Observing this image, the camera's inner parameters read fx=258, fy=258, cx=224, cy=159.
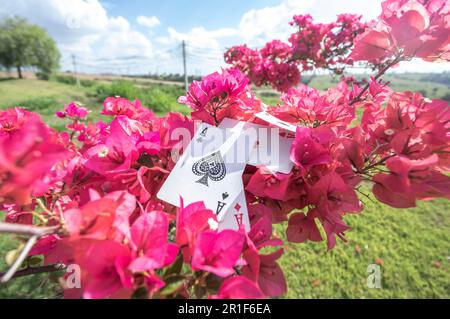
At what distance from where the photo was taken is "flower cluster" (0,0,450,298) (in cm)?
30

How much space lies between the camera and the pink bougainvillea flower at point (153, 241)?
0.30m

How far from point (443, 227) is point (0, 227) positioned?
2948 millimetres

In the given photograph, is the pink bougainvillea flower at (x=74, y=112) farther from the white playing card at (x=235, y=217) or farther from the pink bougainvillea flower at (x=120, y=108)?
the white playing card at (x=235, y=217)

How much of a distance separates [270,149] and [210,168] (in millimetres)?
115

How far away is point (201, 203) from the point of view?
0.37 metres

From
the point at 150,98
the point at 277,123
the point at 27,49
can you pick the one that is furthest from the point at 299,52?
the point at 27,49

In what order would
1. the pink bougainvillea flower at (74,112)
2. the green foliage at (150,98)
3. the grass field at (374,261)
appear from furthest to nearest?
the green foliage at (150,98) → the grass field at (374,261) → the pink bougainvillea flower at (74,112)

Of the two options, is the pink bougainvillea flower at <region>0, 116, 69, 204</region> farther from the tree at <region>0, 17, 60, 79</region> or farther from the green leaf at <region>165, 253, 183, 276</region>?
the tree at <region>0, 17, 60, 79</region>

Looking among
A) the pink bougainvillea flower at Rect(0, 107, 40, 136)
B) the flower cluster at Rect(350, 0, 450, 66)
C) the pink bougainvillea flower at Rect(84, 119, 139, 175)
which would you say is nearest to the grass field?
the pink bougainvillea flower at Rect(0, 107, 40, 136)

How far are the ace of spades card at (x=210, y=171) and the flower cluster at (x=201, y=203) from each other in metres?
0.03

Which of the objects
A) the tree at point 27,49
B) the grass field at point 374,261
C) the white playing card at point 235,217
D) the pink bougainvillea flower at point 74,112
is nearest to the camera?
the white playing card at point 235,217

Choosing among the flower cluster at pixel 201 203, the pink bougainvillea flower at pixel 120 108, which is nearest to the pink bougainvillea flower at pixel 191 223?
the flower cluster at pixel 201 203
